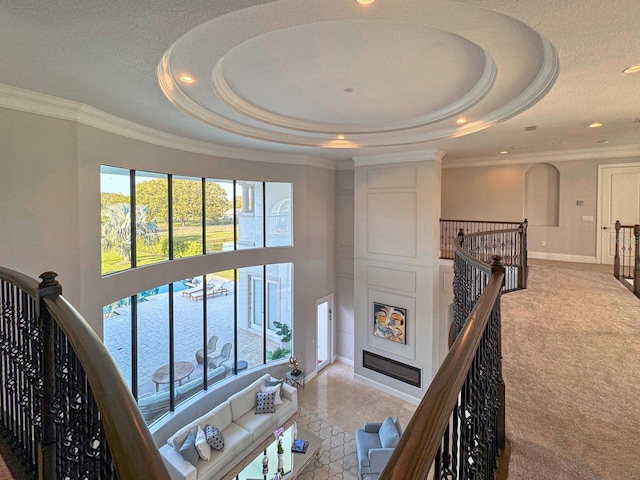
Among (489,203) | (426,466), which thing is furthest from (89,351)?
(489,203)

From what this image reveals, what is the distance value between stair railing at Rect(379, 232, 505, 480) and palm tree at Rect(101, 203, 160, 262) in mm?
5420

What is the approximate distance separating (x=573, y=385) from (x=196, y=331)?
6723mm

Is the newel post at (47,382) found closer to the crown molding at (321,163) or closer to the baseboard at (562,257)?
the crown molding at (321,163)

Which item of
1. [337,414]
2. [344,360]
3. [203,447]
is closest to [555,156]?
[344,360]

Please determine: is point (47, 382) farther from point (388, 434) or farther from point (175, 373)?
point (388, 434)

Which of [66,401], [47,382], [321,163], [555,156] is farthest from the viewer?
[321,163]

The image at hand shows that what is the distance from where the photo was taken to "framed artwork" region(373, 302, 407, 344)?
26.8 feet

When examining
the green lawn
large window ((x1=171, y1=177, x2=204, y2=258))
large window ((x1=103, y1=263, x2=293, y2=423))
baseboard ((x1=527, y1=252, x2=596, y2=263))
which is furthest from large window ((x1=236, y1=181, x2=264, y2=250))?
baseboard ((x1=527, y1=252, x2=596, y2=263))

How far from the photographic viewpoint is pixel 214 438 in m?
5.89

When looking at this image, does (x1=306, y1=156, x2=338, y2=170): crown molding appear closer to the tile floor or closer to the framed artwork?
the framed artwork

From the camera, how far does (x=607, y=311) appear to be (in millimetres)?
4418

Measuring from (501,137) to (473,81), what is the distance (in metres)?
2.32

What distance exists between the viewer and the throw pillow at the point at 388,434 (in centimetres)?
580

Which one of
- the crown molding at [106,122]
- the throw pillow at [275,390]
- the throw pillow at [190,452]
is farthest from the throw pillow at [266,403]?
the crown molding at [106,122]
